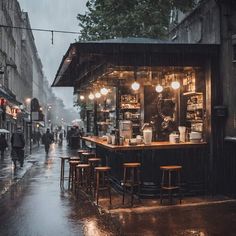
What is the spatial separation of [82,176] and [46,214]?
3.65 meters

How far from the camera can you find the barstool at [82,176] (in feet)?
43.7

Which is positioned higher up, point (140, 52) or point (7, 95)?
point (7, 95)

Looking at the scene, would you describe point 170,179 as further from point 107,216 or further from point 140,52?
point 140,52

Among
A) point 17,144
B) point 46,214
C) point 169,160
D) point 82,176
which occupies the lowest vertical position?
point 46,214

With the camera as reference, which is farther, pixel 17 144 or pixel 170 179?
pixel 17 144

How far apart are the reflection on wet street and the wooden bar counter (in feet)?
5.66

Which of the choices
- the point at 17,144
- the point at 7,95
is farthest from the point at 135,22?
the point at 7,95

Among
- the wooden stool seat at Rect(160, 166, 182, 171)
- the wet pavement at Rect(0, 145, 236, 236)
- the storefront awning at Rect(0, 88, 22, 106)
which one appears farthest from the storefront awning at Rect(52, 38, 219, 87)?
the storefront awning at Rect(0, 88, 22, 106)

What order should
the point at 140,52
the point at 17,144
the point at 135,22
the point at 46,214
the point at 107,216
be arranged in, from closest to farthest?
the point at 107,216, the point at 46,214, the point at 140,52, the point at 17,144, the point at 135,22

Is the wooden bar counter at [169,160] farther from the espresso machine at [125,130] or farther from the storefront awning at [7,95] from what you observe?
the storefront awning at [7,95]

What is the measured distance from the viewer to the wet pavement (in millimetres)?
8875

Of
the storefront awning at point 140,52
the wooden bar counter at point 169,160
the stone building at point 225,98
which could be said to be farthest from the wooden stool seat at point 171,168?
the storefront awning at point 140,52

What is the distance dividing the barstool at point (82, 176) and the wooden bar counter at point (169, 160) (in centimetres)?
117

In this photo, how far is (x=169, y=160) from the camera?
12.5 meters
